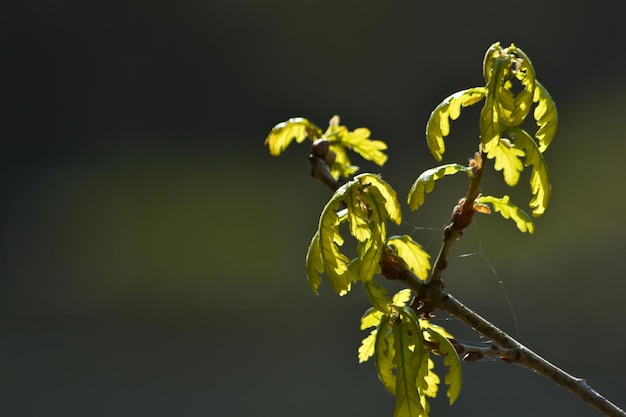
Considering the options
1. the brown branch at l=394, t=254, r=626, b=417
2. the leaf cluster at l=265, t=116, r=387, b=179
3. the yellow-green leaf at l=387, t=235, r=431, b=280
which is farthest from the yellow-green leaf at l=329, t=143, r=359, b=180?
the brown branch at l=394, t=254, r=626, b=417

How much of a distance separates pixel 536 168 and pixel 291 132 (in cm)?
34

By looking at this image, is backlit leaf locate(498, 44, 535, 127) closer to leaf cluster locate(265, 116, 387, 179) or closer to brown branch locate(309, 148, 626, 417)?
brown branch locate(309, 148, 626, 417)

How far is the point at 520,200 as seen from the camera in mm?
4070

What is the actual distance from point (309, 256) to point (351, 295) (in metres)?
3.38

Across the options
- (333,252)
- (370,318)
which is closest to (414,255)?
(370,318)

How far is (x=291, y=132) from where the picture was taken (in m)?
0.89

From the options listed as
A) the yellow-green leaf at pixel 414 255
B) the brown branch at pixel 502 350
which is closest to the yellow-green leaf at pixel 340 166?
the yellow-green leaf at pixel 414 255

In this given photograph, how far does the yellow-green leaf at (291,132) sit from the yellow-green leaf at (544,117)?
31 cm

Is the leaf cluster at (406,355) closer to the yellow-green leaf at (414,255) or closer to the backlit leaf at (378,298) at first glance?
the backlit leaf at (378,298)

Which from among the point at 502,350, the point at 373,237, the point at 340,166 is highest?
the point at 340,166

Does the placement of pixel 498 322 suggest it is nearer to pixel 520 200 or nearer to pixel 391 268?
pixel 520 200

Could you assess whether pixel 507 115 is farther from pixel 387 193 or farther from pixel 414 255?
pixel 414 255

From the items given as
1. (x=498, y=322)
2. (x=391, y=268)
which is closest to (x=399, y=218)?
(x=391, y=268)

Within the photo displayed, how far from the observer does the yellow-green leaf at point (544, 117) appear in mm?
631
